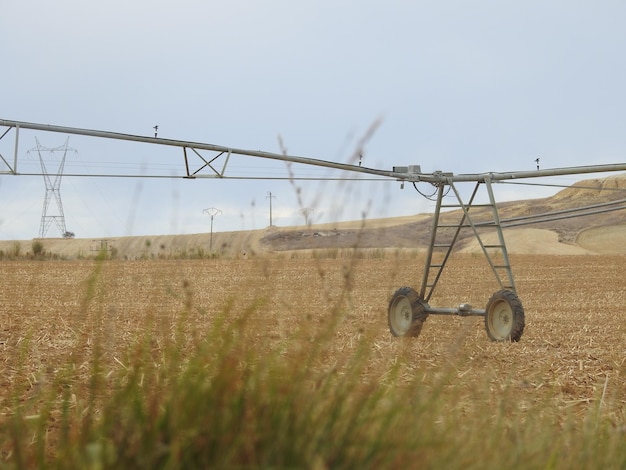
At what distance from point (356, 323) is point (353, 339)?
1668 mm

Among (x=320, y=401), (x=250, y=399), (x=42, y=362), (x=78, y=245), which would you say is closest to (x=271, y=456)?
(x=250, y=399)

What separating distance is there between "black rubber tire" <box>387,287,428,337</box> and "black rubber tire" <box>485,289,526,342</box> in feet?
2.66

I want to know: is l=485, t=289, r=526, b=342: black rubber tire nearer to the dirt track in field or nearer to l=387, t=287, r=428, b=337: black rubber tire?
the dirt track in field

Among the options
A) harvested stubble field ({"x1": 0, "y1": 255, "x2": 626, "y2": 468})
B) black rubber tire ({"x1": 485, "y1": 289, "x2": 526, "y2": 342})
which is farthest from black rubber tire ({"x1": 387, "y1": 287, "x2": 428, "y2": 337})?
black rubber tire ({"x1": 485, "y1": 289, "x2": 526, "y2": 342})

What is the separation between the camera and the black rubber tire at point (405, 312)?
10.1 metres

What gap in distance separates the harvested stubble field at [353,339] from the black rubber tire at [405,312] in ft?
0.60

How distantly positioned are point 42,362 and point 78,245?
168 ft

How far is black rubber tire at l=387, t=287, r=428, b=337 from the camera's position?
1009 cm

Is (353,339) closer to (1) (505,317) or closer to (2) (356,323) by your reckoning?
(2) (356,323)

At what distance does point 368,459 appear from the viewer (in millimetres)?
2889

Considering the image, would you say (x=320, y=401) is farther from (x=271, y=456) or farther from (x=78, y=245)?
(x=78, y=245)

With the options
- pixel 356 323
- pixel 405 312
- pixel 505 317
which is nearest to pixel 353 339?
pixel 405 312

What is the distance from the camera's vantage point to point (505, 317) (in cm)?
959

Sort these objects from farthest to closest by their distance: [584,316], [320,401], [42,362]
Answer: [584,316]
[42,362]
[320,401]
